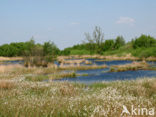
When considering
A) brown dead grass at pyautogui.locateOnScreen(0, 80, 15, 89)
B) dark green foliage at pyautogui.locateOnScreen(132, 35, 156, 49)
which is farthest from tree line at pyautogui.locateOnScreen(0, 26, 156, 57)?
brown dead grass at pyautogui.locateOnScreen(0, 80, 15, 89)

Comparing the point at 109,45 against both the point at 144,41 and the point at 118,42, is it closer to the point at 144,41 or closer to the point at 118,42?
the point at 118,42

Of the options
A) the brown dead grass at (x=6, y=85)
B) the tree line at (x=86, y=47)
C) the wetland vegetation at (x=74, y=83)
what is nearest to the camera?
the wetland vegetation at (x=74, y=83)

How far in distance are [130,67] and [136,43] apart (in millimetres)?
38065

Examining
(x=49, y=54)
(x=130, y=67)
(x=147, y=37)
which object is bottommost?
(x=130, y=67)

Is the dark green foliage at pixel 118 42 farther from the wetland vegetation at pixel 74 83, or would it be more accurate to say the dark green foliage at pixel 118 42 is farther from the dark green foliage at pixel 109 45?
the dark green foliage at pixel 109 45

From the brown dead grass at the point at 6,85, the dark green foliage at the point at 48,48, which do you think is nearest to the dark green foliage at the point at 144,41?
the dark green foliage at the point at 48,48

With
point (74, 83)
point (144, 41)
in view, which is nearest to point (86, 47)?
point (144, 41)

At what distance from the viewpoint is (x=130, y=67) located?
86.4ft

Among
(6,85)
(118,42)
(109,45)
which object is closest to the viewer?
(6,85)

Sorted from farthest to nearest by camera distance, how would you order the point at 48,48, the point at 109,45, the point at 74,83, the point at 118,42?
1. the point at 118,42
2. the point at 109,45
3. the point at 48,48
4. the point at 74,83

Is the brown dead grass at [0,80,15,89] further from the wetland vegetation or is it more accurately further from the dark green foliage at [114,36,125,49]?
the dark green foliage at [114,36,125,49]

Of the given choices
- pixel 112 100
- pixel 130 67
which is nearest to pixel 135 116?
pixel 112 100

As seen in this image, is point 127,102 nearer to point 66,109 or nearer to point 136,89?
point 66,109

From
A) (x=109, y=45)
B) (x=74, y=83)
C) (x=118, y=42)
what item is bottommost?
(x=74, y=83)
